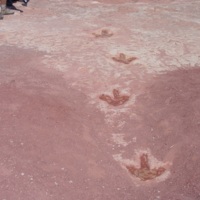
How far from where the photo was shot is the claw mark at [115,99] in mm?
5906

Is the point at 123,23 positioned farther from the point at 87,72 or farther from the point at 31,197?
the point at 31,197

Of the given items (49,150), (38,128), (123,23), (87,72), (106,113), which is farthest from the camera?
(123,23)

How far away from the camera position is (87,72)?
6492mm

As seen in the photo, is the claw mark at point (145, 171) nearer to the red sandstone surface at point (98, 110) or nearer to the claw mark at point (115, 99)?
the red sandstone surface at point (98, 110)

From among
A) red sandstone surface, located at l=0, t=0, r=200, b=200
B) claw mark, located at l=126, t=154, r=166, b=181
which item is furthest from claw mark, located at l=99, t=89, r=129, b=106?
claw mark, located at l=126, t=154, r=166, b=181

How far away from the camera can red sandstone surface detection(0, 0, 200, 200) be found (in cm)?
441

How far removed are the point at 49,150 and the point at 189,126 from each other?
184cm

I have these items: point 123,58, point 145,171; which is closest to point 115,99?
point 123,58

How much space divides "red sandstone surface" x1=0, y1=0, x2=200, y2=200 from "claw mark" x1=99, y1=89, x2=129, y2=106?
0.05ft

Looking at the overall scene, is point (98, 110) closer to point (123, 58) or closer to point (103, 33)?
point (123, 58)

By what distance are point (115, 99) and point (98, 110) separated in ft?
1.39

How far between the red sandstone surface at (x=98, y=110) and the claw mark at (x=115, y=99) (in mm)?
15

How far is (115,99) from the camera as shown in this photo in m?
5.98

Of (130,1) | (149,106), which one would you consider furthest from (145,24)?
(149,106)
